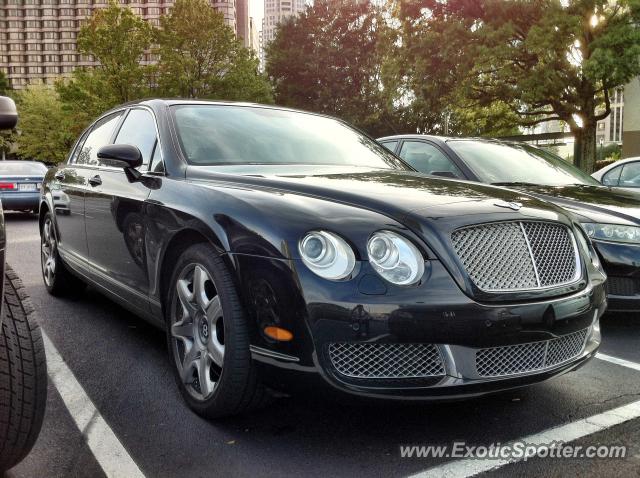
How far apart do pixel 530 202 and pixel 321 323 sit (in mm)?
1303

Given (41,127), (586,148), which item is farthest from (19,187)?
(41,127)

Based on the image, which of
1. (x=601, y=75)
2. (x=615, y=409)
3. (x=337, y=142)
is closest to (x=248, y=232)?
(x=337, y=142)

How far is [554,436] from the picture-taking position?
2.75m

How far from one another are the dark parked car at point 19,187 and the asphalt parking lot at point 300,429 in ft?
40.5

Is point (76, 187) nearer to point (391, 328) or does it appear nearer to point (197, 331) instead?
point (197, 331)

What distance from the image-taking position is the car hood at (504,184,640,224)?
463cm

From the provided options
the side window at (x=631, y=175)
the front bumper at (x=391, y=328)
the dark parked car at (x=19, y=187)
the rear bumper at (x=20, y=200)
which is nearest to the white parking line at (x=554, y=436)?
the front bumper at (x=391, y=328)

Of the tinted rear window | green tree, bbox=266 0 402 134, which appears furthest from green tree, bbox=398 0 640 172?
green tree, bbox=266 0 402 134

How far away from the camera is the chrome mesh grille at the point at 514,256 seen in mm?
2555

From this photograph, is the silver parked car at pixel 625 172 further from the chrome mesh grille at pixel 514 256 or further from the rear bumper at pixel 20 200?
the rear bumper at pixel 20 200

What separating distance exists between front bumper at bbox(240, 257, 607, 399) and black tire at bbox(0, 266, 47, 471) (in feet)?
2.69

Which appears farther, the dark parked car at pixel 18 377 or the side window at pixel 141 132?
the side window at pixel 141 132

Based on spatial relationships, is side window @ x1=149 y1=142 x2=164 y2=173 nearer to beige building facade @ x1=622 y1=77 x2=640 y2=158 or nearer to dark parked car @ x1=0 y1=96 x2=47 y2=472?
dark parked car @ x1=0 y1=96 x2=47 y2=472

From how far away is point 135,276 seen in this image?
12.0 feet
